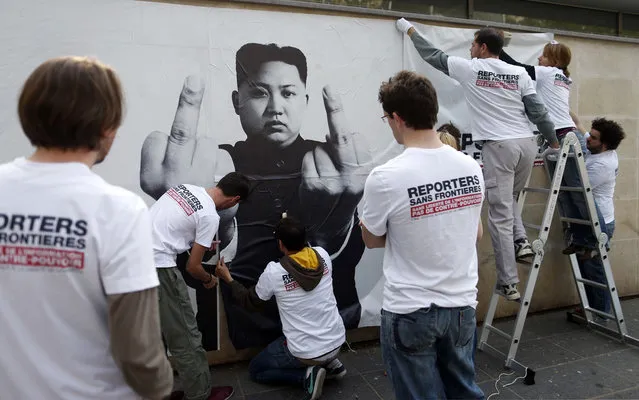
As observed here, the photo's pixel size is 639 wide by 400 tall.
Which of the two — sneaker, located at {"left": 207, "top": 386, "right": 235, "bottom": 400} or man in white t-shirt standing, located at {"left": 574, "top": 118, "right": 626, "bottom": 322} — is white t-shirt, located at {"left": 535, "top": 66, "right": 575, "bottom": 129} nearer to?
man in white t-shirt standing, located at {"left": 574, "top": 118, "right": 626, "bottom": 322}

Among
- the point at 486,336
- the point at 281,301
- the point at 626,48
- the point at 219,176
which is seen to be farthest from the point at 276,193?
the point at 626,48

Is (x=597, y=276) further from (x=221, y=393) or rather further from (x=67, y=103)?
(x=67, y=103)

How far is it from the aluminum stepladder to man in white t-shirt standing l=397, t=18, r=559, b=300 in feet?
0.43

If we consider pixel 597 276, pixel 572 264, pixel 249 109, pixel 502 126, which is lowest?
pixel 597 276

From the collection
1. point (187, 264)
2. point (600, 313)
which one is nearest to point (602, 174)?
point (600, 313)

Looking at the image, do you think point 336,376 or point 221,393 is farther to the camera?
point 336,376

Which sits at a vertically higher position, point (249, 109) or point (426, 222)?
point (249, 109)

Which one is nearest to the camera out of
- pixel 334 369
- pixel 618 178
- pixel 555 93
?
pixel 334 369

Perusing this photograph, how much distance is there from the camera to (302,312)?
330 cm

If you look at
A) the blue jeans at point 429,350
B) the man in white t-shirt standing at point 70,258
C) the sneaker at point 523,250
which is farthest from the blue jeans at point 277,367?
the man in white t-shirt standing at point 70,258

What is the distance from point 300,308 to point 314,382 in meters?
0.51

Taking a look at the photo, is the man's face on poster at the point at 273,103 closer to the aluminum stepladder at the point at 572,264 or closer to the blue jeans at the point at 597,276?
the aluminum stepladder at the point at 572,264

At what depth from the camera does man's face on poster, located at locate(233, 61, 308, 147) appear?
3555mm

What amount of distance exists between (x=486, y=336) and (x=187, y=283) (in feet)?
8.41
